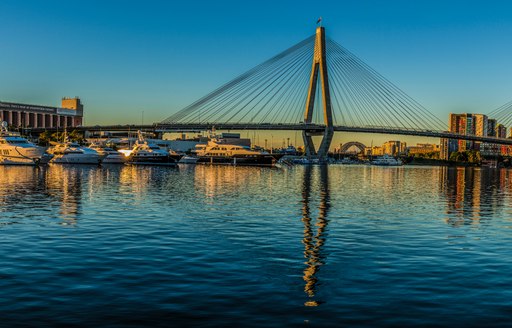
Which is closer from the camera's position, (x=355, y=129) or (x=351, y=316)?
(x=351, y=316)

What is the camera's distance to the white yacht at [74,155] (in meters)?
108

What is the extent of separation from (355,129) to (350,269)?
133648 millimetres

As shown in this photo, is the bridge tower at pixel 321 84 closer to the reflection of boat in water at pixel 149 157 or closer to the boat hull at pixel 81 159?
the reflection of boat in water at pixel 149 157

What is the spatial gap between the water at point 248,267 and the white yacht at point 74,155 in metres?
81.1

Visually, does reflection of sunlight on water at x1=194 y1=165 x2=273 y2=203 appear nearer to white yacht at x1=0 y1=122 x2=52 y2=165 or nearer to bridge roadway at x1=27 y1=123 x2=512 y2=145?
white yacht at x1=0 y1=122 x2=52 y2=165

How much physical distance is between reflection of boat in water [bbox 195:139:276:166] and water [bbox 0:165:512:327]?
94469mm

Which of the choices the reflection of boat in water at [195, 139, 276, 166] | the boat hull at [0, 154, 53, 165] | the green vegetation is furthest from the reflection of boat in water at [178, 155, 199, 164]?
the green vegetation

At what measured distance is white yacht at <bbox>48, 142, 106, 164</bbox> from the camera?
108000 millimetres

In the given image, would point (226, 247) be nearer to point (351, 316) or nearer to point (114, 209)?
point (351, 316)

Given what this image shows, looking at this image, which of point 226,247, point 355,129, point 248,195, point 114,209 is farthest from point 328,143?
point 226,247

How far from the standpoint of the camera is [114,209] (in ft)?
95.8

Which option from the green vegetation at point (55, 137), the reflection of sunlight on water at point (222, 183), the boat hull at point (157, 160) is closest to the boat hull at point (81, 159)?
the boat hull at point (157, 160)

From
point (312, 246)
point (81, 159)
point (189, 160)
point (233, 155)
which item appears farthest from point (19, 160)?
point (312, 246)

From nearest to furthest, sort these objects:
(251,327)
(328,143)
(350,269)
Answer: (251,327) → (350,269) → (328,143)
